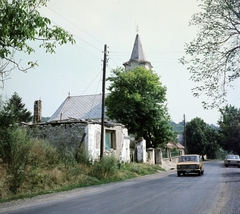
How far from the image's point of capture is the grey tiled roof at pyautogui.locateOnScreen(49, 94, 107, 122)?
1982 inches

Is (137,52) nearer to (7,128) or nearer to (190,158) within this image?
(190,158)

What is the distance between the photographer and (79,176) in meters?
17.9

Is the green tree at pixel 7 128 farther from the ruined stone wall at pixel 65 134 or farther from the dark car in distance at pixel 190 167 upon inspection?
the dark car in distance at pixel 190 167

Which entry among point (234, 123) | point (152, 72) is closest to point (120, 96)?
point (152, 72)

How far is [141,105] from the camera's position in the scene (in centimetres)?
3594

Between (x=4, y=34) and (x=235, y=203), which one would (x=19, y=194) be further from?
(x=235, y=203)

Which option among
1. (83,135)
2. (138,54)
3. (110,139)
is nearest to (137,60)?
(138,54)

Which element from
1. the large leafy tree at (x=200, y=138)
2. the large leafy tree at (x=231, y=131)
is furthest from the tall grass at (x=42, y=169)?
the large leafy tree at (x=200, y=138)

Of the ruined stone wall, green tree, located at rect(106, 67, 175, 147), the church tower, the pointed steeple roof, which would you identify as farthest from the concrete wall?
the pointed steeple roof

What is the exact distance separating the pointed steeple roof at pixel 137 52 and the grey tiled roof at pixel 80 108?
32.1 ft

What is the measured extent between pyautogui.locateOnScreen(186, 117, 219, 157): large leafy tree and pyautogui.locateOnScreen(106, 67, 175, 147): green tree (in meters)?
40.8

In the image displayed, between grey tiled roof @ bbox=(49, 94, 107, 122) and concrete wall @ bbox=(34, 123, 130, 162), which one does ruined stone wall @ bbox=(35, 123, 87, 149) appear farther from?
grey tiled roof @ bbox=(49, 94, 107, 122)

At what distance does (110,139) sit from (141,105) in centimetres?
964

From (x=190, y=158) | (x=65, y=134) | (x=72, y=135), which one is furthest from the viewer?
(x=190, y=158)
